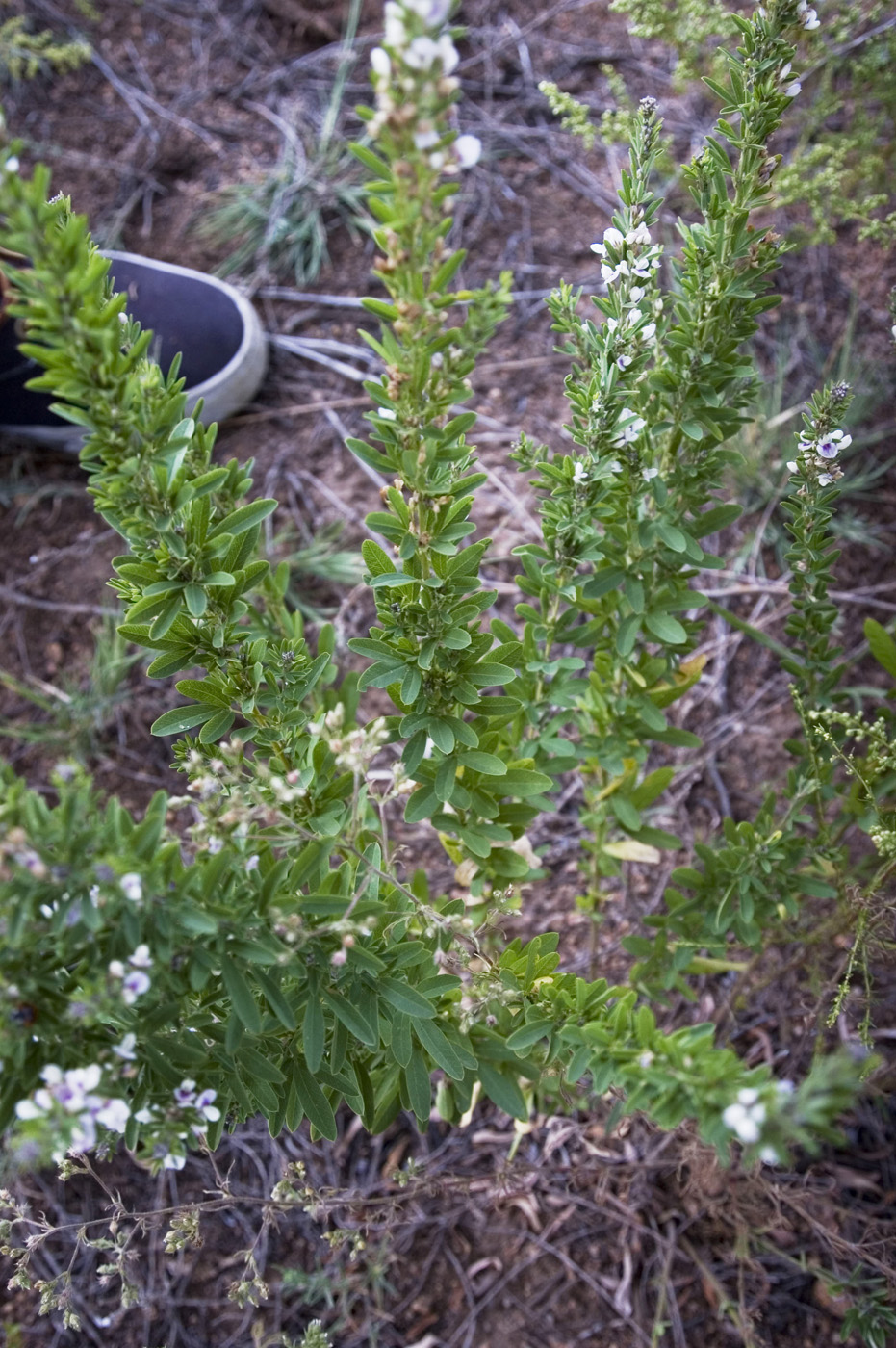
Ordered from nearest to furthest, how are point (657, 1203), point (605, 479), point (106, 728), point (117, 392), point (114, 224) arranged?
point (117, 392) → point (605, 479) → point (657, 1203) → point (106, 728) → point (114, 224)

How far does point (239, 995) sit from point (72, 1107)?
238 millimetres

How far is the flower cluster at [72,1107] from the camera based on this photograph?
106 centimetres

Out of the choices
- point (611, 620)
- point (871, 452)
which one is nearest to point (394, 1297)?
point (611, 620)

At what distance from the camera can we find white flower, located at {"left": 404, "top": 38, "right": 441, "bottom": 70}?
99 centimetres

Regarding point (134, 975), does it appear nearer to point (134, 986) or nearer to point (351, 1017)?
point (134, 986)

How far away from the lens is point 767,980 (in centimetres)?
214

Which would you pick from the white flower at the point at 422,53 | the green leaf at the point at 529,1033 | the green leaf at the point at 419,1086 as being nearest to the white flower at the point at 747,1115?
the green leaf at the point at 529,1033

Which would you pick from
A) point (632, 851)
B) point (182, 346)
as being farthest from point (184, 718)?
point (182, 346)

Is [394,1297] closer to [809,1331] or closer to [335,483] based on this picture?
[809,1331]

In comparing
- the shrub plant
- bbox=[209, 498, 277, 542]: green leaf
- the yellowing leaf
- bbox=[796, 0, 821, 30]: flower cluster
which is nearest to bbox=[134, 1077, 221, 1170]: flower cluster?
bbox=[209, 498, 277, 542]: green leaf

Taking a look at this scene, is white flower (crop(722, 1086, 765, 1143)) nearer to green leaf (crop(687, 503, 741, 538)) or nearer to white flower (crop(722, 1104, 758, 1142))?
white flower (crop(722, 1104, 758, 1142))

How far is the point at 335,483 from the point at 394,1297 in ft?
7.81

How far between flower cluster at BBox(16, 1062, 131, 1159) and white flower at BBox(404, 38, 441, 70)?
1.14 meters

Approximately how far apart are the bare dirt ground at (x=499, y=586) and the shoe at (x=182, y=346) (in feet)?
0.60
